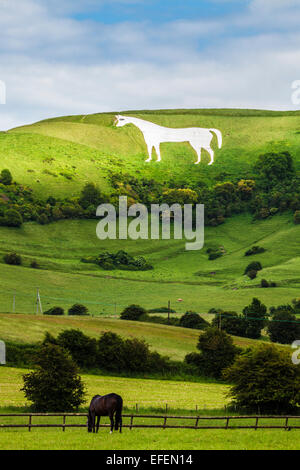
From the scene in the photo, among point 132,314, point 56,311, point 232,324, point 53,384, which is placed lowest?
point 53,384

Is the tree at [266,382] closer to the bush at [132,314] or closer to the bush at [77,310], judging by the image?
the bush at [132,314]

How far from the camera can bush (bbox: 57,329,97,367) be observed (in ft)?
263

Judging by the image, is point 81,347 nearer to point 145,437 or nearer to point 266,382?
point 266,382

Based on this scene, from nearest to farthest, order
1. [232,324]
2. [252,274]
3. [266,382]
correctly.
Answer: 1. [266,382]
2. [232,324]
3. [252,274]

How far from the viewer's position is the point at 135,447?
28891 millimetres

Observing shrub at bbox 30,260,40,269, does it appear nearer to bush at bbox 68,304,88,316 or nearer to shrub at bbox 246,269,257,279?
bush at bbox 68,304,88,316

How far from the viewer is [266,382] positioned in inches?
2370

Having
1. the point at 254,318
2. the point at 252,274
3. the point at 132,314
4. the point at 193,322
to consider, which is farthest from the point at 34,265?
the point at 254,318

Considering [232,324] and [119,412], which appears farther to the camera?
[232,324]

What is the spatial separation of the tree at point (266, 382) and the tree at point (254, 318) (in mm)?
59086

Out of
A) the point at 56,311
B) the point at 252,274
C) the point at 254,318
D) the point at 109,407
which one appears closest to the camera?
the point at 109,407

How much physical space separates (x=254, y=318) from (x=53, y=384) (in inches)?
3198

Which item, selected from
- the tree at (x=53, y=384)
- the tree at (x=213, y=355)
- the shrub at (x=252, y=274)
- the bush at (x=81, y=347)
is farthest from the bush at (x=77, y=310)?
the tree at (x=53, y=384)
